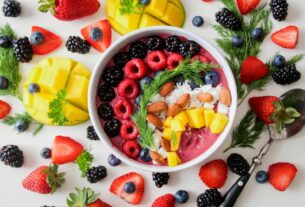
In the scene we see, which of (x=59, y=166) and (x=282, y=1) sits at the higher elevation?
(x=282, y=1)

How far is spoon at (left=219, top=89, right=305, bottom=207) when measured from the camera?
80.3 inches

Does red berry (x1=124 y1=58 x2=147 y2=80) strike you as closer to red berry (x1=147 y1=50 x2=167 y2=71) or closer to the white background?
red berry (x1=147 y1=50 x2=167 y2=71)

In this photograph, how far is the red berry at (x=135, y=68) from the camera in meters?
1.97

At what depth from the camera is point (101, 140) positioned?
6.48ft

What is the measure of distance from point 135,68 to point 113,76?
0.24 ft

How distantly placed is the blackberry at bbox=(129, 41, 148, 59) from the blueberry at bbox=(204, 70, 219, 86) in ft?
0.69

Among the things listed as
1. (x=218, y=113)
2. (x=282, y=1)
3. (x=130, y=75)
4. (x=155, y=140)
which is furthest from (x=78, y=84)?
(x=282, y=1)

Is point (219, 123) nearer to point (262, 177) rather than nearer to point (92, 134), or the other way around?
point (262, 177)

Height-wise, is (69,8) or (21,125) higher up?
(69,8)

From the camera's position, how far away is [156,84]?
195 cm

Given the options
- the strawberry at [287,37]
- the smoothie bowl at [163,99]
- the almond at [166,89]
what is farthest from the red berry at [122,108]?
the strawberry at [287,37]

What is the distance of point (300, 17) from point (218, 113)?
445 millimetres

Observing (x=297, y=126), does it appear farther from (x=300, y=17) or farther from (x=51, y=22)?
(x=51, y=22)

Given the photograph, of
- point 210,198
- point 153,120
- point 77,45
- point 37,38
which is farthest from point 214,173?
point 37,38
